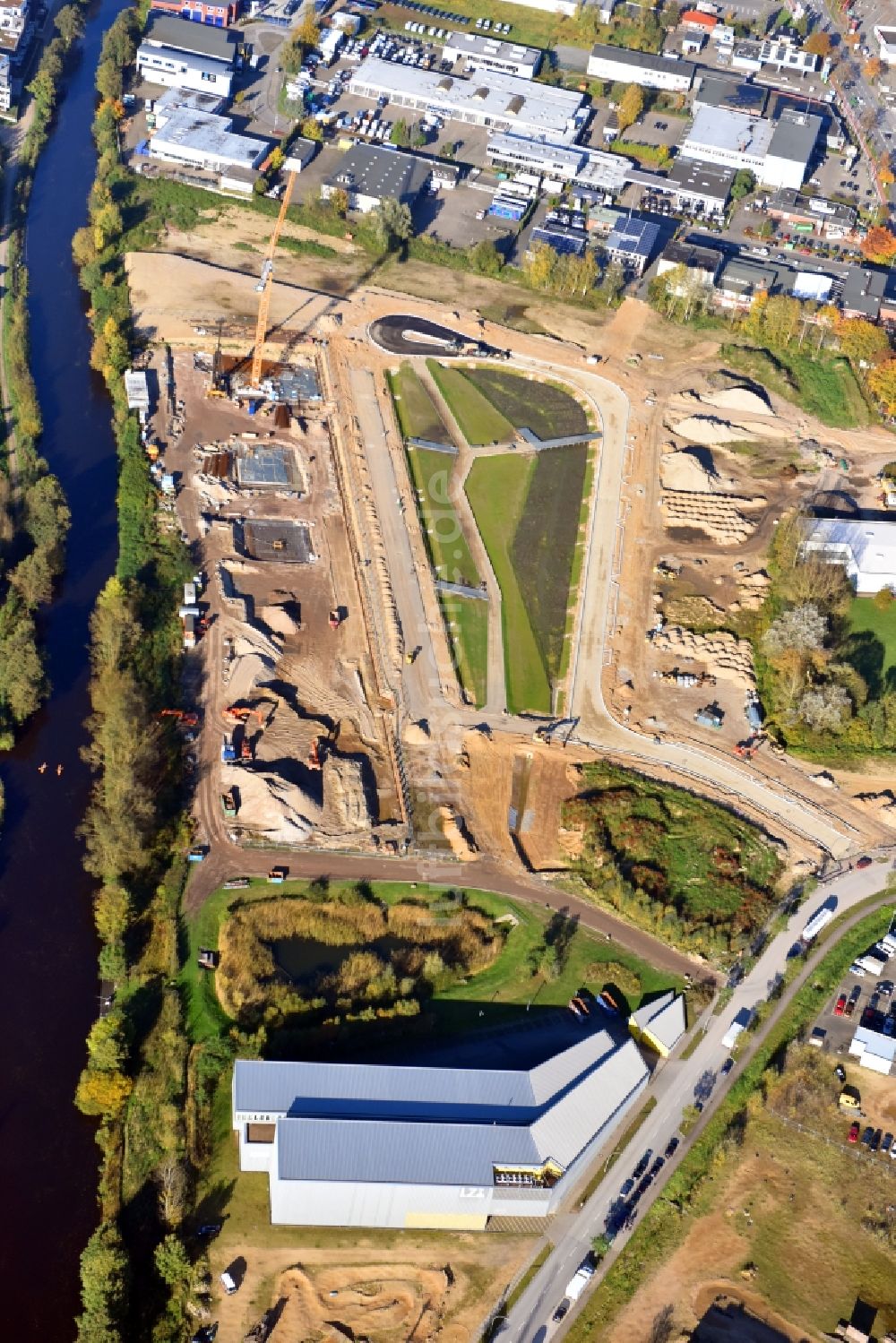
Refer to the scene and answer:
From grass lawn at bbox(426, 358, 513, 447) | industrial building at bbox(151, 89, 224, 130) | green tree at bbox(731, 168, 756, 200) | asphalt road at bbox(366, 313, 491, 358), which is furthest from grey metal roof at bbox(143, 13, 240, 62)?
grass lawn at bbox(426, 358, 513, 447)

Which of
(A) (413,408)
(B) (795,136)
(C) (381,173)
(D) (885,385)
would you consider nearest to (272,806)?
(A) (413,408)

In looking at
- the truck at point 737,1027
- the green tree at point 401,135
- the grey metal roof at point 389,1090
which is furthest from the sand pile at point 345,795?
the green tree at point 401,135

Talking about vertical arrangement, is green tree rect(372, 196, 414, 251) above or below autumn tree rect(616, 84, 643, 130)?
below

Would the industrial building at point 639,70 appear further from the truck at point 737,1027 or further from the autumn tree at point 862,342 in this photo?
the truck at point 737,1027

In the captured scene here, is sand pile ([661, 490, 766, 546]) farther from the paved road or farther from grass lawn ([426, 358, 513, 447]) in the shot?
the paved road

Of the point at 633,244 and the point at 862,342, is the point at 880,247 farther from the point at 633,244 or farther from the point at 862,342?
the point at 633,244
